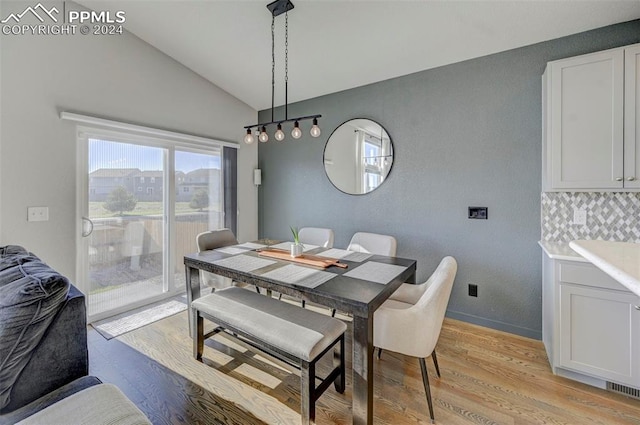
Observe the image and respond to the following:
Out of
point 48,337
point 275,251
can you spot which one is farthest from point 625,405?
point 48,337

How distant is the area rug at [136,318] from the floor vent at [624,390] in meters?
3.60

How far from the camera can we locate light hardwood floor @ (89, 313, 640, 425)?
64.4 inches

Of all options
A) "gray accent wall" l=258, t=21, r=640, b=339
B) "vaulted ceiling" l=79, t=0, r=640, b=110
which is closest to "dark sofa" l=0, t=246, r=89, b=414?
"vaulted ceiling" l=79, t=0, r=640, b=110

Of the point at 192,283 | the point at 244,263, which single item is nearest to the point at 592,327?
the point at 244,263

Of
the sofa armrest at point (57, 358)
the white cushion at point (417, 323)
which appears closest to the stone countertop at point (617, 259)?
the white cushion at point (417, 323)

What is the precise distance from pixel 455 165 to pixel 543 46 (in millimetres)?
1160

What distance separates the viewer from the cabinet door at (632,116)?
189cm

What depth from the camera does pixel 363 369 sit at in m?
1.43

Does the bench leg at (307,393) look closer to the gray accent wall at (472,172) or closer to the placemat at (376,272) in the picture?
the placemat at (376,272)

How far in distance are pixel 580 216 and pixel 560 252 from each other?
0.57 metres

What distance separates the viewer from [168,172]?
3338 mm

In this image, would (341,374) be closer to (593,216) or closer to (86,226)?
(593,216)

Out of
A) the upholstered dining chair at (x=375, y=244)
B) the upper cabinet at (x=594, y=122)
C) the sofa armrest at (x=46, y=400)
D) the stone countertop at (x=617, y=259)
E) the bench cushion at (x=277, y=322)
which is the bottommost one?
the sofa armrest at (x=46, y=400)

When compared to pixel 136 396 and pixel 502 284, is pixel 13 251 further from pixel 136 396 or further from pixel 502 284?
pixel 502 284
